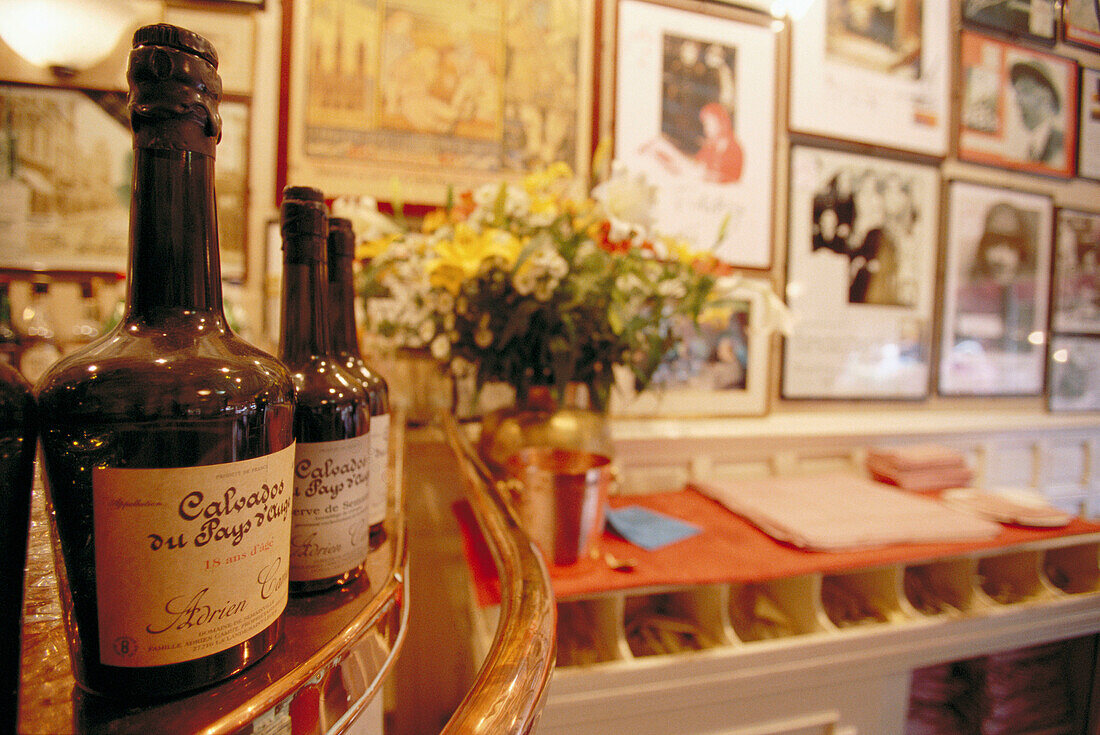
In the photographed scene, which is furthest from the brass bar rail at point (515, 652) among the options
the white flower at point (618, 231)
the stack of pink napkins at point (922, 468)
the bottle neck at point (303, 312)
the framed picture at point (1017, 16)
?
the framed picture at point (1017, 16)

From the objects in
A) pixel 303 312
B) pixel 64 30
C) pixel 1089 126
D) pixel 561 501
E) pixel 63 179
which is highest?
pixel 1089 126

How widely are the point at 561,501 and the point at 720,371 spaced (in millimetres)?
799

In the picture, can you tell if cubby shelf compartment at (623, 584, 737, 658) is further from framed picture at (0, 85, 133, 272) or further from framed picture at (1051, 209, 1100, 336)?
framed picture at (1051, 209, 1100, 336)

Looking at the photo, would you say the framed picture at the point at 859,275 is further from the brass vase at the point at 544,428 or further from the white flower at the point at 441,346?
the white flower at the point at 441,346

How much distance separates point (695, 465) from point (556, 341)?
68 centimetres

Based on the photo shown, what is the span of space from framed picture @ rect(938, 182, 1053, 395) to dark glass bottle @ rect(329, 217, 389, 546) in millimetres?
1702

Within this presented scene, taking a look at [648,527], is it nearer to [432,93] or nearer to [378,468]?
[378,468]

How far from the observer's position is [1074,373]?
158cm

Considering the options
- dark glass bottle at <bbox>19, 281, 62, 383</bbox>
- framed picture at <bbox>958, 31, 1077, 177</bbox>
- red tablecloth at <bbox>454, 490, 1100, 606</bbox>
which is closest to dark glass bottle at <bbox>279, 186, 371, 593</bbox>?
red tablecloth at <bbox>454, 490, 1100, 606</bbox>

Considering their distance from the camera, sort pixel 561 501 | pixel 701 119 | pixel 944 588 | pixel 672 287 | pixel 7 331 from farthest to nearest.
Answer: pixel 701 119
pixel 944 588
pixel 7 331
pixel 672 287
pixel 561 501

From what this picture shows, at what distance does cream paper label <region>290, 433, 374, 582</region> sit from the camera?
257 mm

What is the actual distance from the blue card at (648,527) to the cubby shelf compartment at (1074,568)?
0.94 meters

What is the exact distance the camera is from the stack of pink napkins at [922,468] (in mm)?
1110

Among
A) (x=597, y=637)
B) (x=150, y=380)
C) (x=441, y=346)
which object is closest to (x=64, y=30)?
(x=441, y=346)
